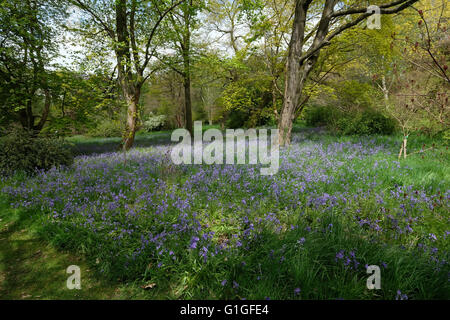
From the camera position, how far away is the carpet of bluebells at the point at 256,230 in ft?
7.04

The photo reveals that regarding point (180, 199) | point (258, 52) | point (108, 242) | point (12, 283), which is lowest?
point (12, 283)

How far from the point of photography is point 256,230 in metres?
2.84

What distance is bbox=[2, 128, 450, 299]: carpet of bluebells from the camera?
84.4 inches

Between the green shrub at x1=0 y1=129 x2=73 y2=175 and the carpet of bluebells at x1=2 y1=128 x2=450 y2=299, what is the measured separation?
2.44ft

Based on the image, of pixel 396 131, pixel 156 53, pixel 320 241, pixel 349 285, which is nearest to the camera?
pixel 349 285

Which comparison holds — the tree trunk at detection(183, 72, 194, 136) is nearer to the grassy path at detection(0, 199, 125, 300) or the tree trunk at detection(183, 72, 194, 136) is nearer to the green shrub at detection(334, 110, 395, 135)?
the green shrub at detection(334, 110, 395, 135)

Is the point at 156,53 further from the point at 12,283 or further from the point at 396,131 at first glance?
the point at 396,131

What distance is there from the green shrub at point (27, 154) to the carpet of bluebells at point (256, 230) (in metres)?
0.74

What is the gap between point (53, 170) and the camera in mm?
5723

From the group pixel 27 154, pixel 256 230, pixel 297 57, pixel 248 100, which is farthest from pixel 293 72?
pixel 27 154

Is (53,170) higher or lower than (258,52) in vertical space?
lower

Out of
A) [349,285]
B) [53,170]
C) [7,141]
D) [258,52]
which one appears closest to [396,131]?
[258,52]

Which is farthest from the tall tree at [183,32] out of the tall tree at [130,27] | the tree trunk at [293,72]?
the tree trunk at [293,72]

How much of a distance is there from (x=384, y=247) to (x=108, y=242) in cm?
365
